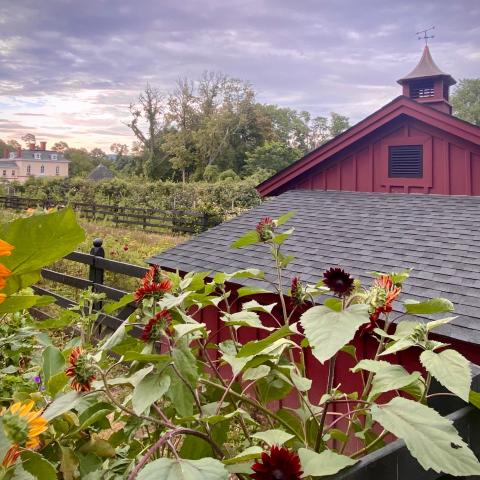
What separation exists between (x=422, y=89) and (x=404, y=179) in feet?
10.1

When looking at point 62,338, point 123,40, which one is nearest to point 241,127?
point 123,40

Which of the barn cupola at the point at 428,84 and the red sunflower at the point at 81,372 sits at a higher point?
the barn cupola at the point at 428,84

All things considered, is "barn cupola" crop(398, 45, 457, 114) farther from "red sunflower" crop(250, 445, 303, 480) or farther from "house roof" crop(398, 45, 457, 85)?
"red sunflower" crop(250, 445, 303, 480)

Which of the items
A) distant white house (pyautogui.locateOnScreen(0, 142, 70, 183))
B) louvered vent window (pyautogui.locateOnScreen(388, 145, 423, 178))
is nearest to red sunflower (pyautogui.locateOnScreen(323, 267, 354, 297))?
louvered vent window (pyautogui.locateOnScreen(388, 145, 423, 178))

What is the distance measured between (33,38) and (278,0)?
653 cm

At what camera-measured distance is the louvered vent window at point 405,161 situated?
691 centimetres

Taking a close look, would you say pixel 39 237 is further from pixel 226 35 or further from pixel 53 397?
pixel 226 35

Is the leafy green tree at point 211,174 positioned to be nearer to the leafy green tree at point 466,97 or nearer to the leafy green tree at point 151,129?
the leafy green tree at point 151,129

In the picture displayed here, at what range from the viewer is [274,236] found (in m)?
1.12

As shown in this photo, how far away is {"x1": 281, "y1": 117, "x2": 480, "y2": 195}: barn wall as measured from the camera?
6484 millimetres

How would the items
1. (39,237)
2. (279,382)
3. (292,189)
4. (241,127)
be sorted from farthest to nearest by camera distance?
(241,127) < (292,189) < (279,382) < (39,237)

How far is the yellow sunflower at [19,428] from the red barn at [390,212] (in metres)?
3.02

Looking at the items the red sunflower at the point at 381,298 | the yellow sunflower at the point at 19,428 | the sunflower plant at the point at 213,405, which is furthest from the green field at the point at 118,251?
the yellow sunflower at the point at 19,428

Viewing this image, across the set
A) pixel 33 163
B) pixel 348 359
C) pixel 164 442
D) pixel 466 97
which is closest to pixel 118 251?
pixel 348 359
